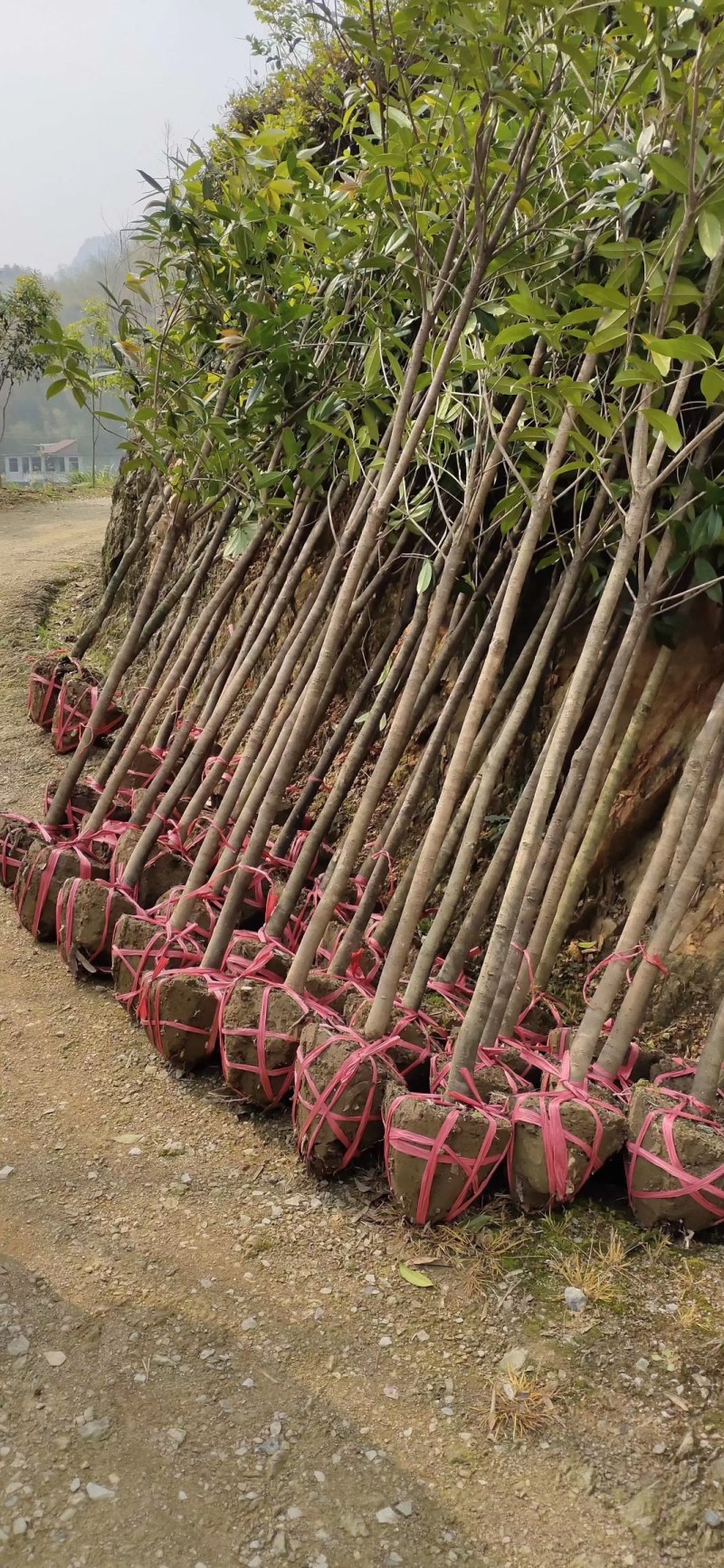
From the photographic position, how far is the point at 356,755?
8.91 ft

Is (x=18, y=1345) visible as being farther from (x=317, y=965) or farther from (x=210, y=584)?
(x=210, y=584)

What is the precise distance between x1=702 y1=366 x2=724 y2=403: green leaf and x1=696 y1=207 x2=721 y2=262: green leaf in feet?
0.65

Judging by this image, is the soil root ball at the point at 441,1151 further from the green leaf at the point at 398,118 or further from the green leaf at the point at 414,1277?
the green leaf at the point at 398,118

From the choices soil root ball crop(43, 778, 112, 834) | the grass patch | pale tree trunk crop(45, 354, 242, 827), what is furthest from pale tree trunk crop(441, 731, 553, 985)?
the grass patch

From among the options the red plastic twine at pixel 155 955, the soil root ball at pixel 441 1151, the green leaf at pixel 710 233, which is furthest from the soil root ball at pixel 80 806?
the green leaf at pixel 710 233

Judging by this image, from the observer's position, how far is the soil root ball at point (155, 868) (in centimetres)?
298

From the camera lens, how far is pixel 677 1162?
1.77m

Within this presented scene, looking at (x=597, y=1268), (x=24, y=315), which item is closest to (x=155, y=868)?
(x=597, y=1268)

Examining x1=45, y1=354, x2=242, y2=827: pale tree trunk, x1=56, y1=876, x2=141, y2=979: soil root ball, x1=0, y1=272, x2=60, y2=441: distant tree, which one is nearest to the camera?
x1=56, y1=876, x2=141, y2=979: soil root ball

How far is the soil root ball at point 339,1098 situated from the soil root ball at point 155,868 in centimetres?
109

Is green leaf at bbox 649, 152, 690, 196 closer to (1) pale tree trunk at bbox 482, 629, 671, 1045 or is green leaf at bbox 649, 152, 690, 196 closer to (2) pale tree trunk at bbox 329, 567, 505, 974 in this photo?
(1) pale tree trunk at bbox 482, 629, 671, 1045

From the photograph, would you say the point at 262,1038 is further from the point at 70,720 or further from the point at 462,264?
the point at 70,720

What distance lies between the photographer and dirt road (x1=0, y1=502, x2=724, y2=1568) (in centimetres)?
135

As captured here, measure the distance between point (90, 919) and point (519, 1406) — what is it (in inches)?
69.6
